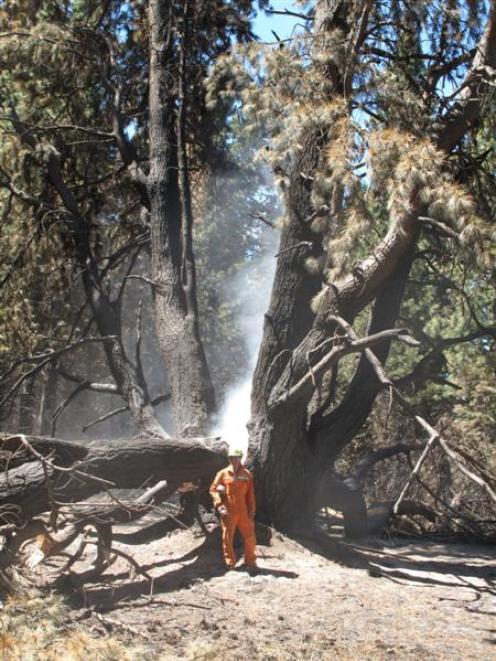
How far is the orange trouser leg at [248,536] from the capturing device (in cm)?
808

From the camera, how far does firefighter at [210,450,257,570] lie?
8180 mm

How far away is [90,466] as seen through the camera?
787 centimetres

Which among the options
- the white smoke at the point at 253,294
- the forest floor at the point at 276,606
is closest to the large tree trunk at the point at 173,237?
the forest floor at the point at 276,606

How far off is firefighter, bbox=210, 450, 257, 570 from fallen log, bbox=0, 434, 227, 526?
32 cm

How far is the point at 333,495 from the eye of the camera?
409 inches

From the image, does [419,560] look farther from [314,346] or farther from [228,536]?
[314,346]

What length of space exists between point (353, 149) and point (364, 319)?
37.1 feet

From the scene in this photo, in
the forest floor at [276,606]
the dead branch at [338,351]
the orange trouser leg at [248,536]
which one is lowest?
the forest floor at [276,606]

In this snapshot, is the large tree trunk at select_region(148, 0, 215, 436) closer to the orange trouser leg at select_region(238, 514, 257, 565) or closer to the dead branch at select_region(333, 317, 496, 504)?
the orange trouser leg at select_region(238, 514, 257, 565)

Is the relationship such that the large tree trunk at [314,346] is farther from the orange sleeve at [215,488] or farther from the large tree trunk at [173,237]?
the large tree trunk at [173,237]

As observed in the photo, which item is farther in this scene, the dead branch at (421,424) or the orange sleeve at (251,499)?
the orange sleeve at (251,499)

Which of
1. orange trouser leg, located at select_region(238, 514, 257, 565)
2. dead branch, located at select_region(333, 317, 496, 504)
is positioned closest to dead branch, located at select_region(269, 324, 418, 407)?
dead branch, located at select_region(333, 317, 496, 504)

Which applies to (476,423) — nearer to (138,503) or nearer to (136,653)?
(138,503)

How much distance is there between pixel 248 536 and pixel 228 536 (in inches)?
8.1
